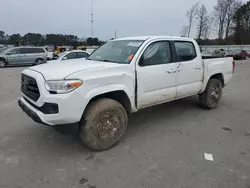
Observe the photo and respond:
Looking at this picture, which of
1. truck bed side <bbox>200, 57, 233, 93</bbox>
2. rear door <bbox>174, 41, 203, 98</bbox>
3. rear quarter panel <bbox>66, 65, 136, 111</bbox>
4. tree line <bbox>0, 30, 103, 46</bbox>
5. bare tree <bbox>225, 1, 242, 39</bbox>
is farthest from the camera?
bare tree <bbox>225, 1, 242, 39</bbox>

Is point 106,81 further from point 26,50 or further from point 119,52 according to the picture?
point 26,50

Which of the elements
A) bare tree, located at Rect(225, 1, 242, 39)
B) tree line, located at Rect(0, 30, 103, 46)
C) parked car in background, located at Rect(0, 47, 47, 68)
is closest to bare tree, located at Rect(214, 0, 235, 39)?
bare tree, located at Rect(225, 1, 242, 39)

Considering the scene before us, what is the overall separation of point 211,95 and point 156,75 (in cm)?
231

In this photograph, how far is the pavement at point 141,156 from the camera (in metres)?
2.78

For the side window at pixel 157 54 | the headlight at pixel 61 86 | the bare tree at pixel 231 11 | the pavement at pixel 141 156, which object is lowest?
the pavement at pixel 141 156

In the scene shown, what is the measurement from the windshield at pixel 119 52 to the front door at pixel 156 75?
0.73 feet

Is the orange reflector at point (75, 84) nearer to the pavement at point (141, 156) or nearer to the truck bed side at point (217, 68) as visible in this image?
the pavement at point (141, 156)

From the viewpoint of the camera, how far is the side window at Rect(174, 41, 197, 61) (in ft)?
15.2

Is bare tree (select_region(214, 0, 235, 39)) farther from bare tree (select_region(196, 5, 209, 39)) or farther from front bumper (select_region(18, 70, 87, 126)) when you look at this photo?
front bumper (select_region(18, 70, 87, 126))

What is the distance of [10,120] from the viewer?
16.3 feet

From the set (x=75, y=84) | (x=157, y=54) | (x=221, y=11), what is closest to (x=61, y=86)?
(x=75, y=84)

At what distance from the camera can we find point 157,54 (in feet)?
13.9

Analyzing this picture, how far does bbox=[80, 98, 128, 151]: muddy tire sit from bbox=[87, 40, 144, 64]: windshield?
2.83 feet

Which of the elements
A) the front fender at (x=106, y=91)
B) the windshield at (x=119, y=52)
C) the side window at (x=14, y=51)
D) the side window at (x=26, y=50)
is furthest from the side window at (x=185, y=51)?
the side window at (x=14, y=51)
